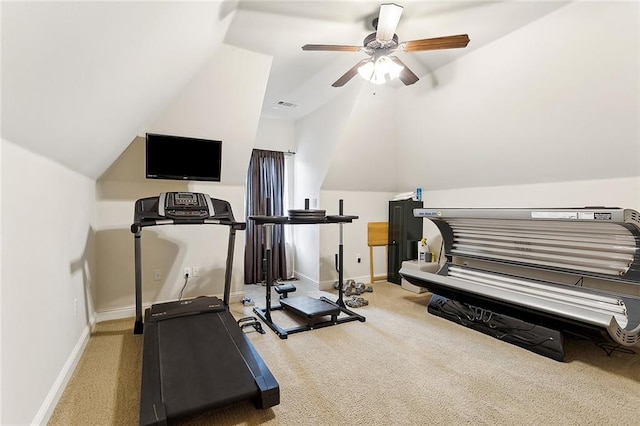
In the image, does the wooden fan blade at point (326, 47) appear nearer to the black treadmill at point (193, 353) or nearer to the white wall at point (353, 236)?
the black treadmill at point (193, 353)

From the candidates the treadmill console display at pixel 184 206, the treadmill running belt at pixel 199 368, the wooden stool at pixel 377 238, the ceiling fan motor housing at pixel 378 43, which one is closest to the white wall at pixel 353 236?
the wooden stool at pixel 377 238

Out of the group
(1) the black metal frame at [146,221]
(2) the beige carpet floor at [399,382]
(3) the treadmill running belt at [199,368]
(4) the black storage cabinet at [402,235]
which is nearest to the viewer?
(3) the treadmill running belt at [199,368]

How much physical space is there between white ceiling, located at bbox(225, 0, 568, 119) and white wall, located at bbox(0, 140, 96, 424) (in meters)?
1.82

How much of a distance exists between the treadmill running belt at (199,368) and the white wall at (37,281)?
2.02ft

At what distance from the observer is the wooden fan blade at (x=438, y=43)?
2.21m

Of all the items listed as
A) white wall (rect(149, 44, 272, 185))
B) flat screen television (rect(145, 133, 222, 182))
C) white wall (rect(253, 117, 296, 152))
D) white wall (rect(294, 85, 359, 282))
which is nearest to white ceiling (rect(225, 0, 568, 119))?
white wall (rect(149, 44, 272, 185))

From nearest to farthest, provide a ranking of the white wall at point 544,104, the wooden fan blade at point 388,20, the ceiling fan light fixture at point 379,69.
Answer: the wooden fan blade at point 388,20 < the white wall at point 544,104 < the ceiling fan light fixture at point 379,69

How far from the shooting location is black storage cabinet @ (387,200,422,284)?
4848mm

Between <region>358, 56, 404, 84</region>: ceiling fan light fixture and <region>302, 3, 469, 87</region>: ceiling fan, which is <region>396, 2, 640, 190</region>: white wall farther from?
<region>358, 56, 404, 84</region>: ceiling fan light fixture

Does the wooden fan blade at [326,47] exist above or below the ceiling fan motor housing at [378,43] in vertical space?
below

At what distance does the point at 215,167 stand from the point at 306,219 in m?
1.17

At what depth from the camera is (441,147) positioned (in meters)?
4.05

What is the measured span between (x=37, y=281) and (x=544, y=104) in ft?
→ 13.3

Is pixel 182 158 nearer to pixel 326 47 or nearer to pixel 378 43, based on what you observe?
pixel 326 47
